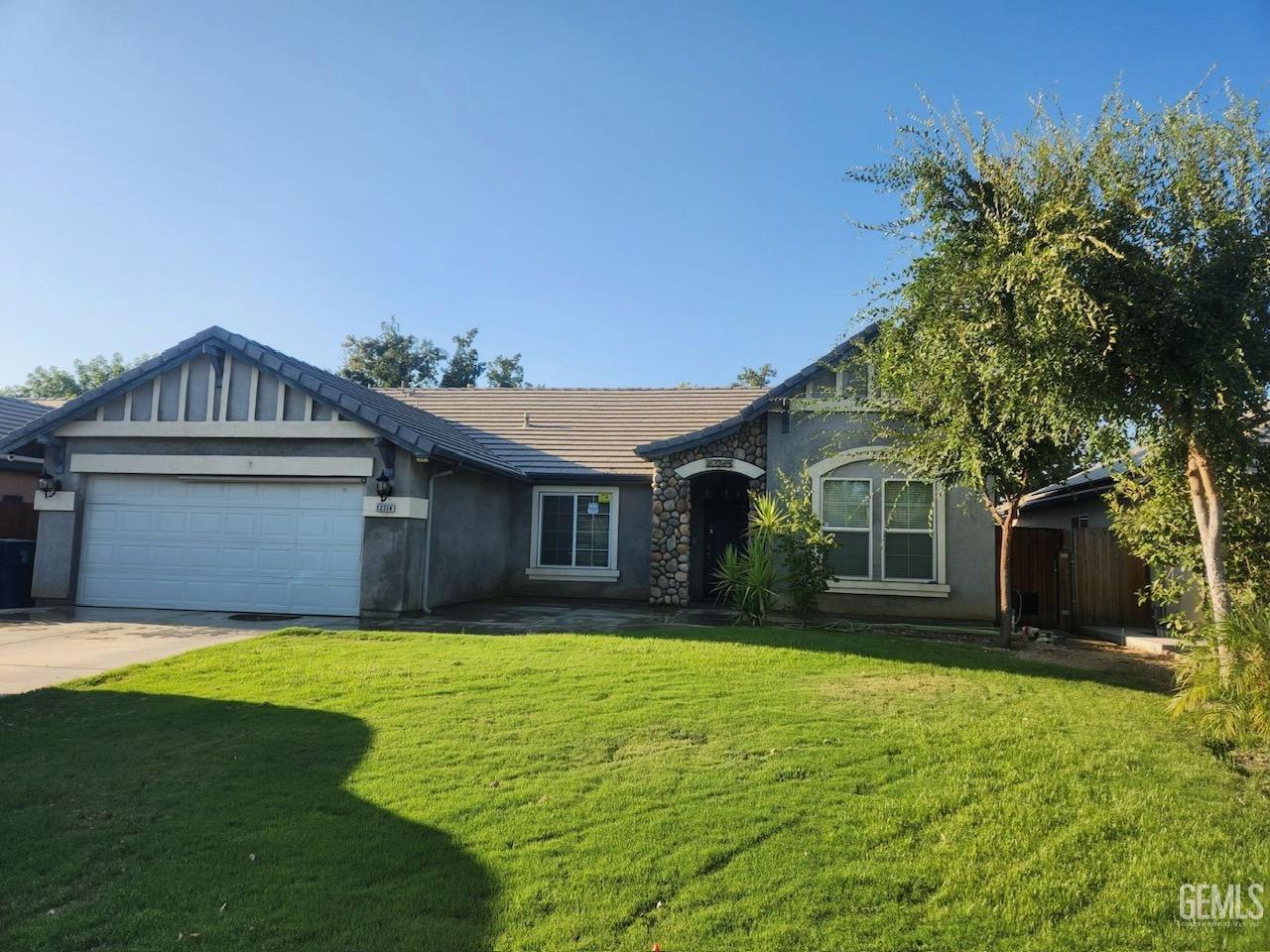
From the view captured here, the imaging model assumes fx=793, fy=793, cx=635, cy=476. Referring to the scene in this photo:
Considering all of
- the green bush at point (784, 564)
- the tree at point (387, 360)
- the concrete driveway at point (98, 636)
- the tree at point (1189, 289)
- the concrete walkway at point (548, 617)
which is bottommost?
the concrete driveway at point (98, 636)

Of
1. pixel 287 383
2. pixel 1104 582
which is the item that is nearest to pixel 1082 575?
pixel 1104 582

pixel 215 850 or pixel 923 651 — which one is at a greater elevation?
pixel 923 651

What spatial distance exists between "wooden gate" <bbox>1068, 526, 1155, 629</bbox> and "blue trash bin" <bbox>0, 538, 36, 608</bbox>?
776 inches

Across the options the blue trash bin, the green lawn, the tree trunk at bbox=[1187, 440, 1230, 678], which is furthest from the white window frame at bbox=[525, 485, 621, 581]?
the tree trunk at bbox=[1187, 440, 1230, 678]

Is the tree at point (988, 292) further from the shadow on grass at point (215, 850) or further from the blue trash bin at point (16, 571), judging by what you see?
the blue trash bin at point (16, 571)

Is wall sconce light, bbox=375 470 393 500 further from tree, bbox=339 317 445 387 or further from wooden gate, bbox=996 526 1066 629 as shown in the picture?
tree, bbox=339 317 445 387

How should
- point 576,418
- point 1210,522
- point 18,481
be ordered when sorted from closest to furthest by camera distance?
point 1210,522 < point 18,481 < point 576,418

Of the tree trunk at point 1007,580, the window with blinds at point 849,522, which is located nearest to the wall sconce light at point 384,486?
the window with blinds at point 849,522

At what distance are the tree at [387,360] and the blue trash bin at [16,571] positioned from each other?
27275 mm

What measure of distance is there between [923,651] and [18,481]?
19333 mm

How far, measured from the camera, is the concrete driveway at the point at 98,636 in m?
8.70

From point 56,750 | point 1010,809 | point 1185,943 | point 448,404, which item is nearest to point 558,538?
point 448,404

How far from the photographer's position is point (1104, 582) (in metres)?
15.0

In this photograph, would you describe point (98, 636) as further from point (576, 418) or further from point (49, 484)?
point (576, 418)
